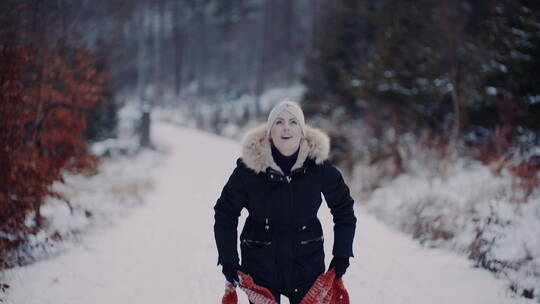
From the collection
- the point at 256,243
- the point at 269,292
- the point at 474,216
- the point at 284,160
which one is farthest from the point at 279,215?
the point at 474,216

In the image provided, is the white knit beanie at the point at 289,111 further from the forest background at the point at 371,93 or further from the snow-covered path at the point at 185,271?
the forest background at the point at 371,93

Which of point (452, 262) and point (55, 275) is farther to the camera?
point (452, 262)

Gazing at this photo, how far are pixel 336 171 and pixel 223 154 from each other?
11.0 m

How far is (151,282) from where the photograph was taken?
4062 millimetres

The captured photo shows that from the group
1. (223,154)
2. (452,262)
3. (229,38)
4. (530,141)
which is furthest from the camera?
(229,38)

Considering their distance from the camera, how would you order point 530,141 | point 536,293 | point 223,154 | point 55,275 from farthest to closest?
1. point 223,154
2. point 530,141
3. point 55,275
4. point 536,293

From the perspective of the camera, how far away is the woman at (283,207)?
95.7 inches

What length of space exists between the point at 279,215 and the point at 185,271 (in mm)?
2416

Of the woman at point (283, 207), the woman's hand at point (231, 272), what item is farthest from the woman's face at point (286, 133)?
the woman's hand at point (231, 272)

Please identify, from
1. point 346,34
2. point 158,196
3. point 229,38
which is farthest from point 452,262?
point 229,38

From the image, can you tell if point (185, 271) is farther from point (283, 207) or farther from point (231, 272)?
Result: point (283, 207)

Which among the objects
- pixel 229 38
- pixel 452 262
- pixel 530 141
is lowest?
pixel 452 262

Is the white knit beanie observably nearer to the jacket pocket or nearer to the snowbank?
the jacket pocket

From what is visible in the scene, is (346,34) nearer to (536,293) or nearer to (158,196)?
(158,196)
